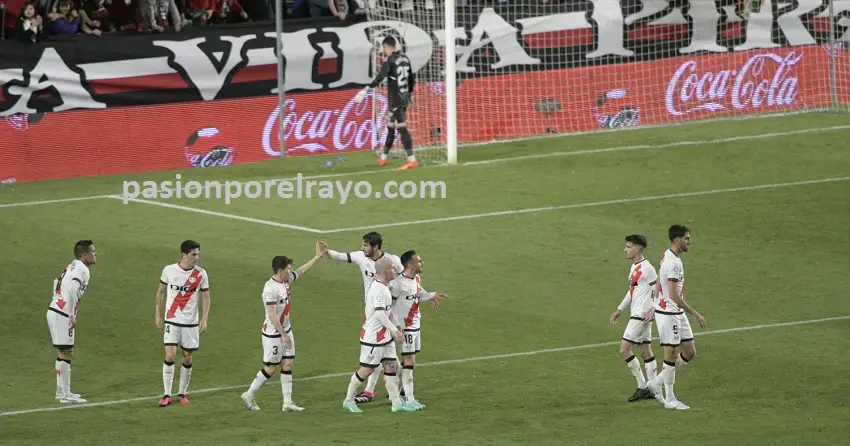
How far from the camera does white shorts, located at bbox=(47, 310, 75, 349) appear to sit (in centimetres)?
1639

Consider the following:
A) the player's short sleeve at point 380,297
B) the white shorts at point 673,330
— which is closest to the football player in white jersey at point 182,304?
the player's short sleeve at point 380,297

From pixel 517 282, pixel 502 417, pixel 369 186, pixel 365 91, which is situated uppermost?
pixel 365 91

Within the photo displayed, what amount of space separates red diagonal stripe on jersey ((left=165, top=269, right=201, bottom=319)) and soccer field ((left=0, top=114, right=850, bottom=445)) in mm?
1035

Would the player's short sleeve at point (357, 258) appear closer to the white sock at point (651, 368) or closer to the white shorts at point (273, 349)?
the white shorts at point (273, 349)

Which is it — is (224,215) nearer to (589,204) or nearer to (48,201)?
(48,201)

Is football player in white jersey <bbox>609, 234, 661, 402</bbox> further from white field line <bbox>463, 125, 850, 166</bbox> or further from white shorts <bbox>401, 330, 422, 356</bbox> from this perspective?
white field line <bbox>463, 125, 850, 166</bbox>

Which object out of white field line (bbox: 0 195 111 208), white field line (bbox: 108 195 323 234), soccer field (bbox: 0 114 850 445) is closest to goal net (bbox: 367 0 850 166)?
soccer field (bbox: 0 114 850 445)

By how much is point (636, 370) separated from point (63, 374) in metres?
6.04

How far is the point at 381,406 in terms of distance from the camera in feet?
53.3

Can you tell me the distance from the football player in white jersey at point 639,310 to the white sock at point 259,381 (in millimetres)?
3582

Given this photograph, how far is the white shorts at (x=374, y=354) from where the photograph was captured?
15.7 metres

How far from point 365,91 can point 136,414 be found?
12.8m

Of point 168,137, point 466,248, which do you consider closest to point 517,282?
point 466,248

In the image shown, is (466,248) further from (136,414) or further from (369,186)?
(136,414)
